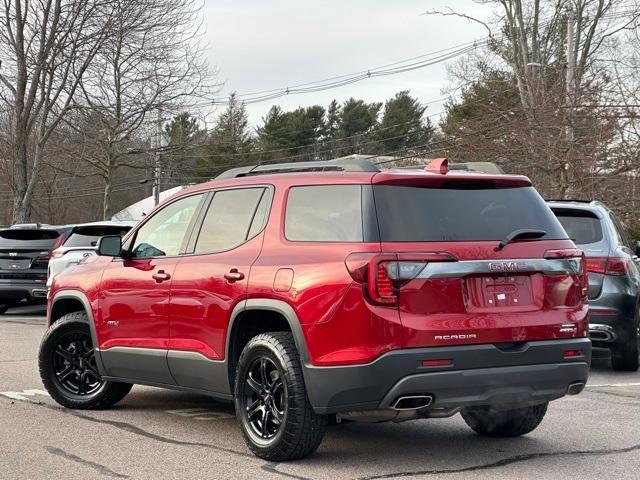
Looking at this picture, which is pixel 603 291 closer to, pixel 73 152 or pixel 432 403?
pixel 432 403

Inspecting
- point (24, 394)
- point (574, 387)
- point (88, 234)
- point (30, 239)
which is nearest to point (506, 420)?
point (574, 387)

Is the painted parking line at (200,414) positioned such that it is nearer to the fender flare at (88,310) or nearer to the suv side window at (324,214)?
the fender flare at (88,310)

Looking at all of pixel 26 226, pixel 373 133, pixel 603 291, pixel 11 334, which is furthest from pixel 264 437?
pixel 373 133

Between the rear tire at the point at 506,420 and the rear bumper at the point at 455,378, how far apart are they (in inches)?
34.1

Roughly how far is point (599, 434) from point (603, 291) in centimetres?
308

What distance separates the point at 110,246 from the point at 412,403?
2.99 m

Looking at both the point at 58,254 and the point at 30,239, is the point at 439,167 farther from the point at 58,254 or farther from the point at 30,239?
the point at 30,239

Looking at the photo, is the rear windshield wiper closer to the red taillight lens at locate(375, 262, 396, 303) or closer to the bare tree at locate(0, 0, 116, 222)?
the red taillight lens at locate(375, 262, 396, 303)

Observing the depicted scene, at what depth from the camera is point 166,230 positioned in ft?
22.5

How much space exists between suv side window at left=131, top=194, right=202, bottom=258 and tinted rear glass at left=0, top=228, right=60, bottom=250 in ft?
33.2

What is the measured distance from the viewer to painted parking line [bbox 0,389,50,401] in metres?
7.94

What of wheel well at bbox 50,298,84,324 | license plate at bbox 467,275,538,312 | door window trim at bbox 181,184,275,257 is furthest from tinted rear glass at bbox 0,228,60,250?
license plate at bbox 467,275,538,312

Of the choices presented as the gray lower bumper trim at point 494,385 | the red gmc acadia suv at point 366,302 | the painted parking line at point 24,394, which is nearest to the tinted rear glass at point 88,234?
the painted parking line at point 24,394

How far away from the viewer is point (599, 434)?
6602 mm
